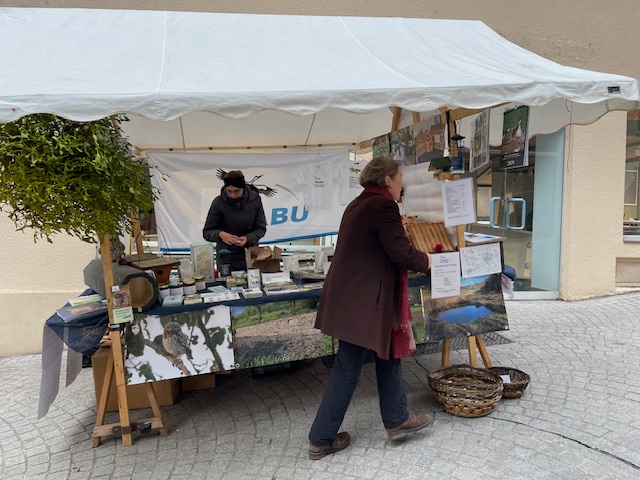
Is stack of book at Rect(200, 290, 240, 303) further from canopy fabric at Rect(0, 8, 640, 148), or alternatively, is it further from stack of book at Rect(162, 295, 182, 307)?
canopy fabric at Rect(0, 8, 640, 148)

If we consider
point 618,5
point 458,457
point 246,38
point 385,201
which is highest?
point 618,5

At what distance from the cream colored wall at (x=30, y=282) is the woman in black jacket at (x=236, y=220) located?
1604mm

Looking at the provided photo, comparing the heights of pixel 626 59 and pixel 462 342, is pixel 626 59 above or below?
above

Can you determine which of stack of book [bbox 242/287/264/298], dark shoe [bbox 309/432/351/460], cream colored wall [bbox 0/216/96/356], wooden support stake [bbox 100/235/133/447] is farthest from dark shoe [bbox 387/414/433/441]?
cream colored wall [bbox 0/216/96/356]

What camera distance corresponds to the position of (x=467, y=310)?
137 inches

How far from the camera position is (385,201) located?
2.66 meters

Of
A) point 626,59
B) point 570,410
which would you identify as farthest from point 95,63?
point 626,59

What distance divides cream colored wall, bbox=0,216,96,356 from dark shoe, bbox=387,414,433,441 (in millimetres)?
3763

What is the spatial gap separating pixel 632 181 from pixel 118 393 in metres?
7.03

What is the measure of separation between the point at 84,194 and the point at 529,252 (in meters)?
5.94

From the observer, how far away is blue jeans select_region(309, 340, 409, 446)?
2715 millimetres

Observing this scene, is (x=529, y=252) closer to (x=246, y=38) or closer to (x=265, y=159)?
(x=265, y=159)

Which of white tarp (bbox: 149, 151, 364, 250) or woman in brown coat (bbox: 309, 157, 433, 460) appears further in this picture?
white tarp (bbox: 149, 151, 364, 250)

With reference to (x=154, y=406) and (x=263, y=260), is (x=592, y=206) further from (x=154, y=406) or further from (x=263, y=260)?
(x=154, y=406)
